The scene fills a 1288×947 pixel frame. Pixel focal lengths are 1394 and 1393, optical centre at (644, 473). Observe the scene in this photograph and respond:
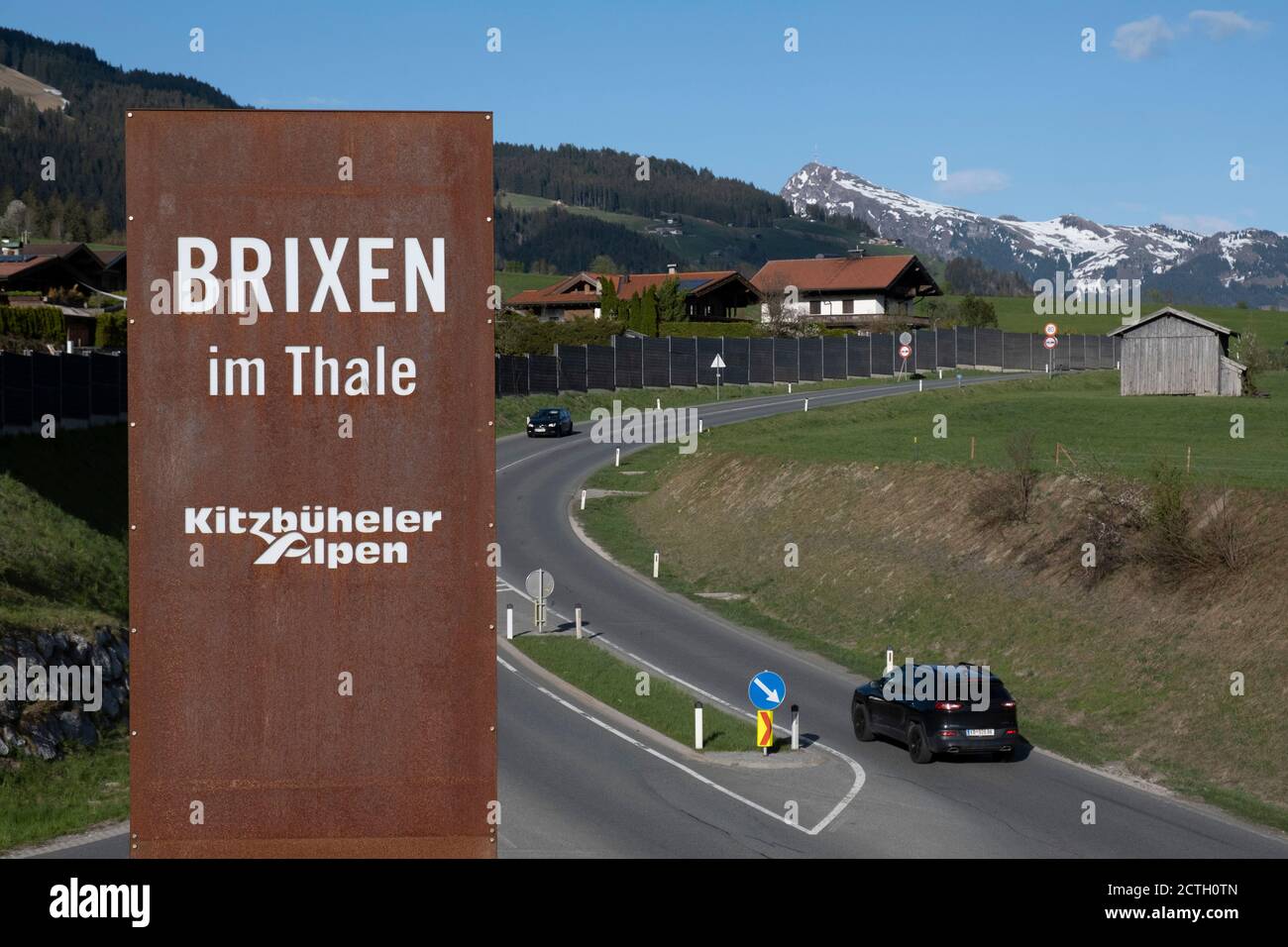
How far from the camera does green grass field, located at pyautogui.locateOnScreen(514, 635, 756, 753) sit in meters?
27.4

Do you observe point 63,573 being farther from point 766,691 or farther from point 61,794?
point 766,691

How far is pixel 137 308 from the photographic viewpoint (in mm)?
5852

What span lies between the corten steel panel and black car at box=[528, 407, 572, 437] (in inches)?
2665

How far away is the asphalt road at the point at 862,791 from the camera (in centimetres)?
1981

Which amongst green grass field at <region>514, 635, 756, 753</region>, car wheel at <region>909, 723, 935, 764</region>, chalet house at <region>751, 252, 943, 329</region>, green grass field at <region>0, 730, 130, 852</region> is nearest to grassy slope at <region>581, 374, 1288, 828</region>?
car wheel at <region>909, 723, 935, 764</region>

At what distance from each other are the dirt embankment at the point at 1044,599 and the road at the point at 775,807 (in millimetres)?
2400

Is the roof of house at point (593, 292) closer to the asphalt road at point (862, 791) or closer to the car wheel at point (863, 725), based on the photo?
the asphalt road at point (862, 791)

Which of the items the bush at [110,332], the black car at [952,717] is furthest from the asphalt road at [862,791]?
the bush at [110,332]

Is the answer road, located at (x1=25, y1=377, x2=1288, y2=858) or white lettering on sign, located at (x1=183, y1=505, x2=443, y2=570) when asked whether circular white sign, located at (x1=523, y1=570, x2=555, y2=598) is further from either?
white lettering on sign, located at (x1=183, y1=505, x2=443, y2=570)

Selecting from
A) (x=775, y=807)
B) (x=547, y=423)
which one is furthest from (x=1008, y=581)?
(x=547, y=423)

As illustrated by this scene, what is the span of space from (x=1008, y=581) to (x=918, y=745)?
1223cm

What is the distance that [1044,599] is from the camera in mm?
35062
